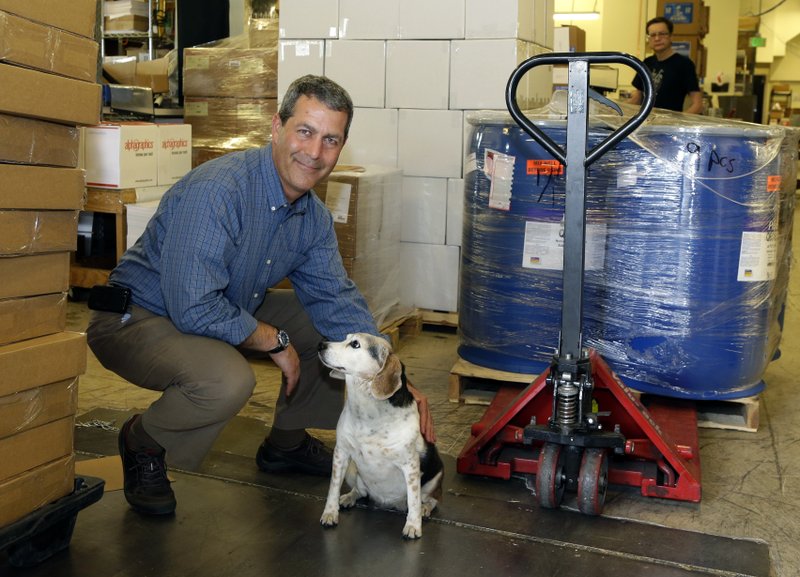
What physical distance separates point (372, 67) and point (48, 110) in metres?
3.11

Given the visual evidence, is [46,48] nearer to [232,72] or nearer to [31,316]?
[31,316]

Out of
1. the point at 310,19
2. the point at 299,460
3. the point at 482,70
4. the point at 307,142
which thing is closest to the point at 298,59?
the point at 310,19

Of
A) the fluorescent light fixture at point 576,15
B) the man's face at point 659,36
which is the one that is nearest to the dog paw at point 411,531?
the man's face at point 659,36

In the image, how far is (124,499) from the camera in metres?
2.92

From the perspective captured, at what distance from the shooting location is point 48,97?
2.21 m

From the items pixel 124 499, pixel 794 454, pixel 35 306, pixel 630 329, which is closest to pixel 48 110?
pixel 35 306

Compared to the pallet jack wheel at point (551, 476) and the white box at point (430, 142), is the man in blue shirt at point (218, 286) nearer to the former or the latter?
the pallet jack wheel at point (551, 476)

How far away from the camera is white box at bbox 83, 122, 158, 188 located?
17.4ft

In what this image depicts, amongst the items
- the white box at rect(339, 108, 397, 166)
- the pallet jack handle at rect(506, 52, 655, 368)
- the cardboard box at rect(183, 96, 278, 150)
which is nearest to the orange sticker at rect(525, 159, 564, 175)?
the pallet jack handle at rect(506, 52, 655, 368)

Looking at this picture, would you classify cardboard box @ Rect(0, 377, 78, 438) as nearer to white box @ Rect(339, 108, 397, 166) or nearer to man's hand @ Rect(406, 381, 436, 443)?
man's hand @ Rect(406, 381, 436, 443)

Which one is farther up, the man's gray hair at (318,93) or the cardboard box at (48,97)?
the man's gray hair at (318,93)

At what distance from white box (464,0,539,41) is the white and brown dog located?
8.70ft

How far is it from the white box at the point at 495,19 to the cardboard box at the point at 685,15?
6070mm

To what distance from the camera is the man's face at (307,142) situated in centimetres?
280
